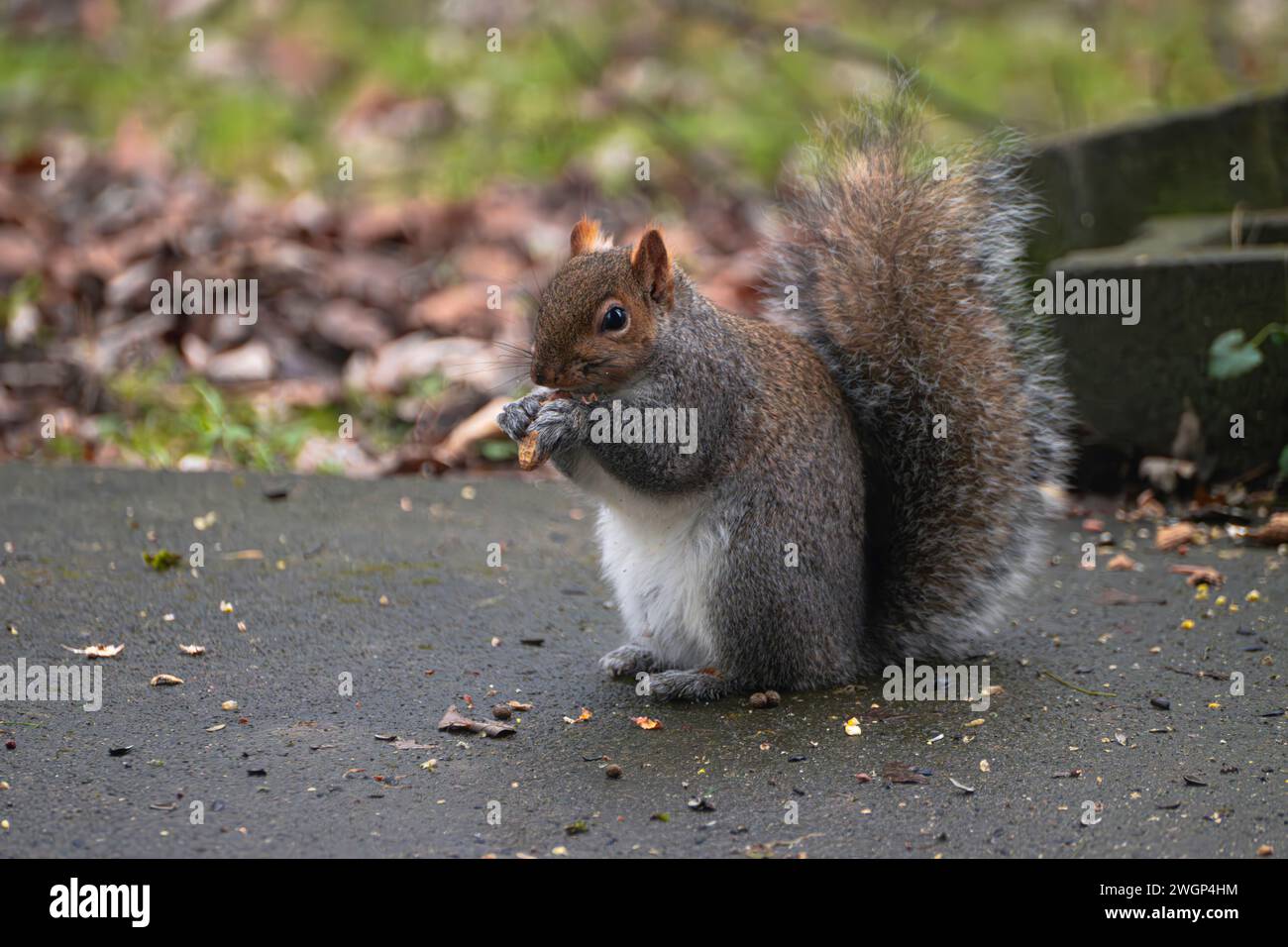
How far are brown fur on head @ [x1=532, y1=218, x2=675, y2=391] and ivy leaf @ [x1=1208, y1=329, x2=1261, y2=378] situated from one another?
6.91 ft

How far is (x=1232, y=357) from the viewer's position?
4.57 metres

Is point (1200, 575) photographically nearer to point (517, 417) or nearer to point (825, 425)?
point (825, 425)

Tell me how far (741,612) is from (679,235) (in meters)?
4.58

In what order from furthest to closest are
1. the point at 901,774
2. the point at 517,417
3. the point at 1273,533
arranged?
the point at 1273,533, the point at 517,417, the point at 901,774

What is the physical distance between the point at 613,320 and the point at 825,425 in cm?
56

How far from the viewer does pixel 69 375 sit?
19.2 feet

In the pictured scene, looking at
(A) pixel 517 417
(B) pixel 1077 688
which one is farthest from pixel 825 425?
(B) pixel 1077 688

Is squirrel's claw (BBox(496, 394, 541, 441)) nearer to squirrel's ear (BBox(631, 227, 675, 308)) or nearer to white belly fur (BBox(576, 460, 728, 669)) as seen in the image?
white belly fur (BBox(576, 460, 728, 669))

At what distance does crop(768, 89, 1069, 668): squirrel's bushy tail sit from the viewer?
3.54 metres

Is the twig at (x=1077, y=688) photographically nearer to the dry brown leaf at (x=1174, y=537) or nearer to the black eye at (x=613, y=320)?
the dry brown leaf at (x=1174, y=537)

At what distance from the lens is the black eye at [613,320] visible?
317 cm

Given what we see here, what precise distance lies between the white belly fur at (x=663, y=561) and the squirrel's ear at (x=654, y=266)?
401 millimetres

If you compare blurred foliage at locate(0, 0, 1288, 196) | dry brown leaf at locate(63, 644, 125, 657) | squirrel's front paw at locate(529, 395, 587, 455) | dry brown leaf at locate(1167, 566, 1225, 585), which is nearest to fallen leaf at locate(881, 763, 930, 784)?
squirrel's front paw at locate(529, 395, 587, 455)
